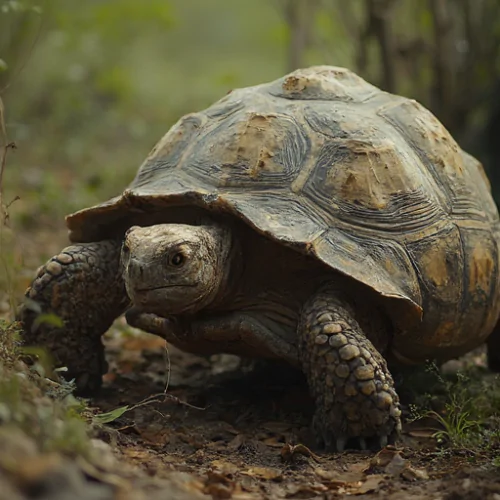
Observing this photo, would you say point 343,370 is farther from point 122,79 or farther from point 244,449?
point 122,79

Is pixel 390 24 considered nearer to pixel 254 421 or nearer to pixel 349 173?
pixel 349 173

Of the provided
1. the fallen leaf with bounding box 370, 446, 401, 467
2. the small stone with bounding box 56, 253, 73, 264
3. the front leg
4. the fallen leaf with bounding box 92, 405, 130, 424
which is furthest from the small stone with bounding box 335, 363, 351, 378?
the small stone with bounding box 56, 253, 73, 264

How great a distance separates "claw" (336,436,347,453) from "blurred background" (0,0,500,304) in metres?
1.79

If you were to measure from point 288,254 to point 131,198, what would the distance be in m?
0.87

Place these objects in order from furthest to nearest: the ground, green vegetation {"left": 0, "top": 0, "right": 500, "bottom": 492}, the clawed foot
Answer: green vegetation {"left": 0, "top": 0, "right": 500, "bottom": 492} < the clawed foot < the ground

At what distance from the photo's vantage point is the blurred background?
834 centimetres

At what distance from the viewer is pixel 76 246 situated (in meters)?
4.67

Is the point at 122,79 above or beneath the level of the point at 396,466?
above

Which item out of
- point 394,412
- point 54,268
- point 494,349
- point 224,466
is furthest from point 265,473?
point 494,349

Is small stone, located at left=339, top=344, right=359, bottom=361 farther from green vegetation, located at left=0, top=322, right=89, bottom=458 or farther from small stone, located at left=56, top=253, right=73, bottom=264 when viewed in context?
small stone, located at left=56, top=253, right=73, bottom=264

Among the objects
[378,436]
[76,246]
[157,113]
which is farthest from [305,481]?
[157,113]

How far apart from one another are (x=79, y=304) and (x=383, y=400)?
5.49 feet

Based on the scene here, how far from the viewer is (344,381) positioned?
155 inches

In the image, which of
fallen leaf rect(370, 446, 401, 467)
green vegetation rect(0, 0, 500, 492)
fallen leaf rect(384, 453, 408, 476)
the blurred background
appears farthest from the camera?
the blurred background
